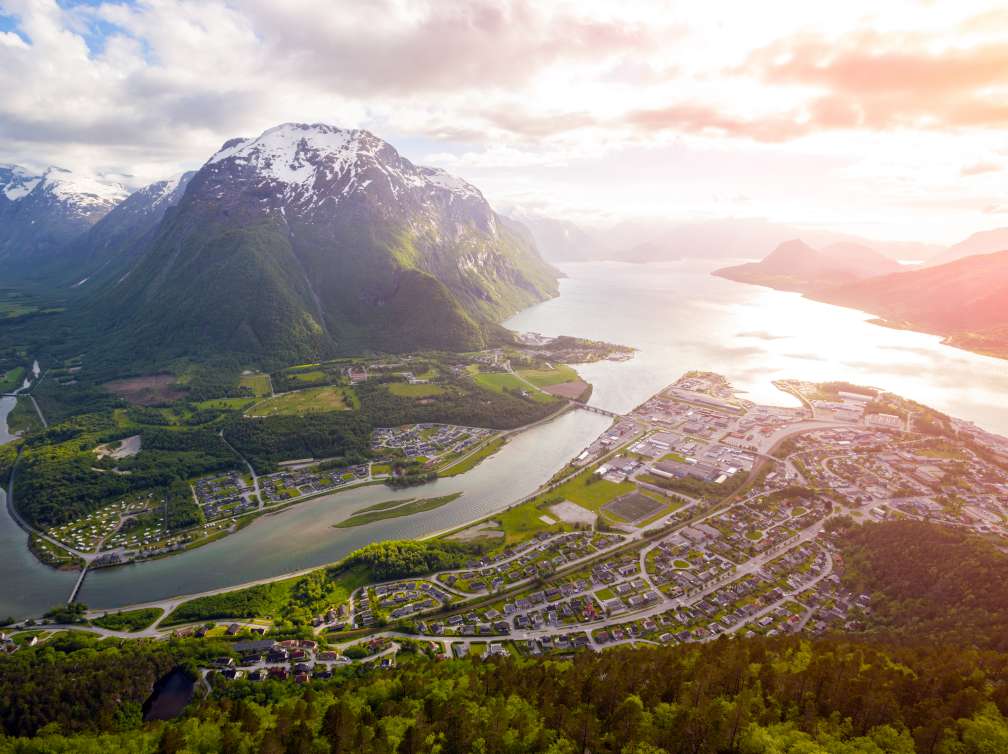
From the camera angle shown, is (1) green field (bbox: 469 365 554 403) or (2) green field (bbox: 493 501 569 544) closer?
(2) green field (bbox: 493 501 569 544)

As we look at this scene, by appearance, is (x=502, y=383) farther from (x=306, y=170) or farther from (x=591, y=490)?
(x=306, y=170)

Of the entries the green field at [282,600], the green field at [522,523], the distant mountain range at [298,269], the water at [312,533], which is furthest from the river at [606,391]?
the distant mountain range at [298,269]

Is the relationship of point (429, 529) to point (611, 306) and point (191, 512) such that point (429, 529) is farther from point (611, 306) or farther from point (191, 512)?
point (611, 306)

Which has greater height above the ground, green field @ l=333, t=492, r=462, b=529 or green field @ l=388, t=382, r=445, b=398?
green field @ l=388, t=382, r=445, b=398

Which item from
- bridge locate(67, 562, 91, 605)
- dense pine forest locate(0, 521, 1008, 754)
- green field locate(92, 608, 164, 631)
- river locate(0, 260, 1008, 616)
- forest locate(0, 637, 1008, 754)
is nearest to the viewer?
forest locate(0, 637, 1008, 754)

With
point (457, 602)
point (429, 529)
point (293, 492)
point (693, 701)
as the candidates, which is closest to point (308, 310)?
point (293, 492)

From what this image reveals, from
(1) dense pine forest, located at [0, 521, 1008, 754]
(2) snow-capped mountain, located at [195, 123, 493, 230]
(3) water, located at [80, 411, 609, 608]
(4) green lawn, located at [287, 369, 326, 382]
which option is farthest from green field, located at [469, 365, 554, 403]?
(2) snow-capped mountain, located at [195, 123, 493, 230]

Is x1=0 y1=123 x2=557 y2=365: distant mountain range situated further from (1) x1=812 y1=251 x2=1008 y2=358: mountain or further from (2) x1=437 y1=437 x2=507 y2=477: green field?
(1) x1=812 y1=251 x2=1008 y2=358: mountain

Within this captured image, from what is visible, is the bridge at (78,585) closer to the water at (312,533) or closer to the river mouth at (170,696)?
the water at (312,533)
